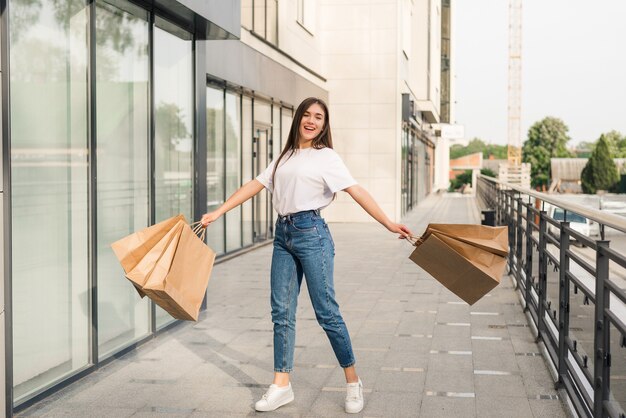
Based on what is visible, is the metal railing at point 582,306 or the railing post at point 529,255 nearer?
the metal railing at point 582,306

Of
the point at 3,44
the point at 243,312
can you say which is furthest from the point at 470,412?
the point at 243,312

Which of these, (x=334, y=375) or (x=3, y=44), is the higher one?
(x=3, y=44)

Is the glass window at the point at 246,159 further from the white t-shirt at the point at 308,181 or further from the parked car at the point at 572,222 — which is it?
the white t-shirt at the point at 308,181

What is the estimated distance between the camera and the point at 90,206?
595 cm

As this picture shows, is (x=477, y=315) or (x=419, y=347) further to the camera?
(x=477, y=315)

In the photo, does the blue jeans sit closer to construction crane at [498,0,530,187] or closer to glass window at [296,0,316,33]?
glass window at [296,0,316,33]

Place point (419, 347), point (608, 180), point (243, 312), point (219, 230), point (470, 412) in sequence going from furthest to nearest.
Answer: point (608, 180)
point (219, 230)
point (243, 312)
point (419, 347)
point (470, 412)

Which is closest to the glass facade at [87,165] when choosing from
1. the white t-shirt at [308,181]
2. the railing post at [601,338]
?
the white t-shirt at [308,181]

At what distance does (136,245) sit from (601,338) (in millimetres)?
2343

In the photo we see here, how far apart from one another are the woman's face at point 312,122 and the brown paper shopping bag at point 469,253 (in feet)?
2.87

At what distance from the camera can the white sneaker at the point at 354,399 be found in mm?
4953

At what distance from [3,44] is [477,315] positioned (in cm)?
530

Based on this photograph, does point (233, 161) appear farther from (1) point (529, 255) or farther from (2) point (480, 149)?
(2) point (480, 149)

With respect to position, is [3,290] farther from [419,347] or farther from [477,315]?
[477,315]
